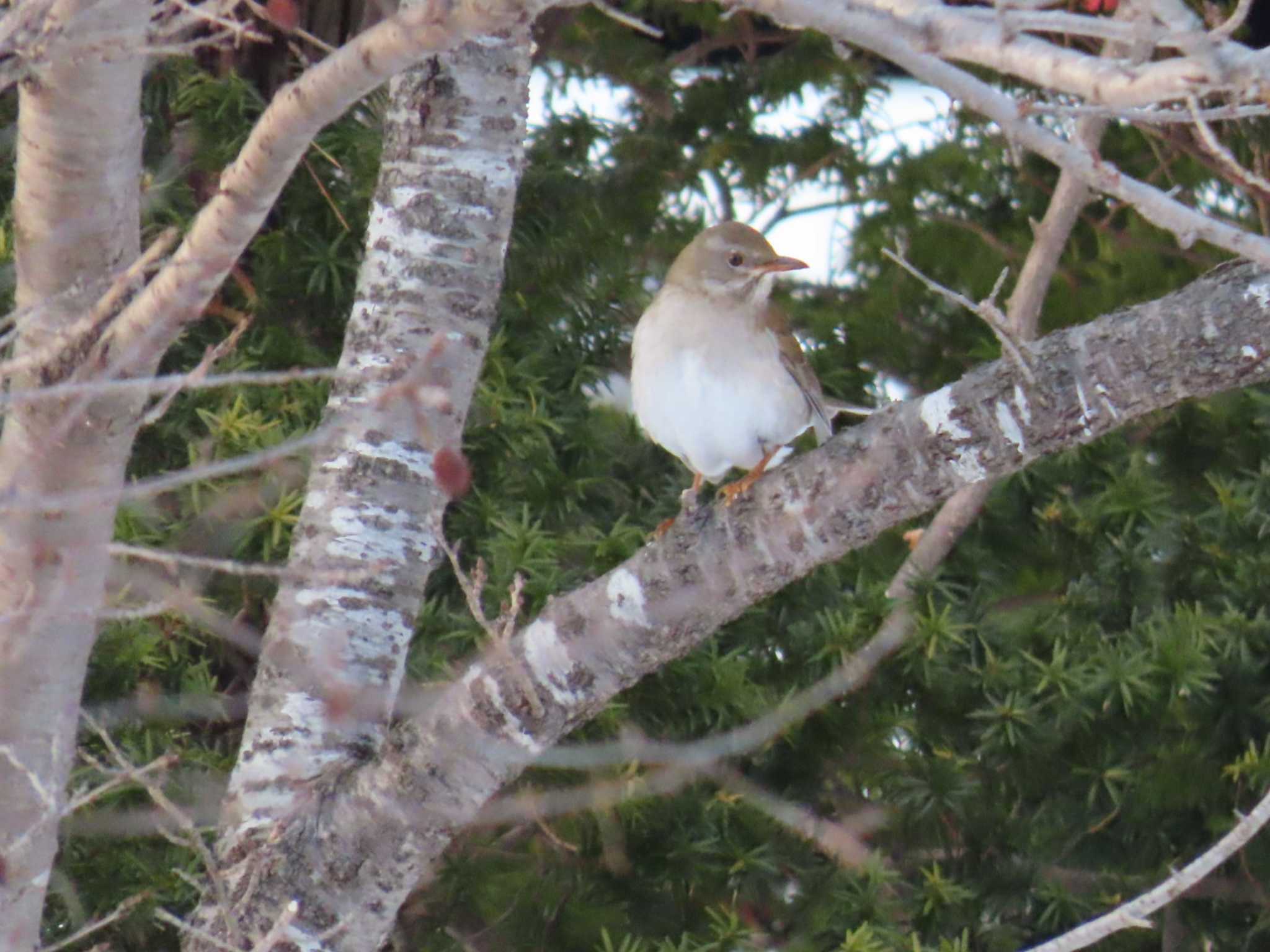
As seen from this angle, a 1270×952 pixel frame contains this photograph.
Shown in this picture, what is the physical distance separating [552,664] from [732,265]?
165 cm

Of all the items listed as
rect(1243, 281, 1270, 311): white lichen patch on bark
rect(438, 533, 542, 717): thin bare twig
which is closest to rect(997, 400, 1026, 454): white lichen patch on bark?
rect(1243, 281, 1270, 311): white lichen patch on bark

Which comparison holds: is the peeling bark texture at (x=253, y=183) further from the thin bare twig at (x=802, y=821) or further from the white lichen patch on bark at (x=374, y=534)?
the thin bare twig at (x=802, y=821)

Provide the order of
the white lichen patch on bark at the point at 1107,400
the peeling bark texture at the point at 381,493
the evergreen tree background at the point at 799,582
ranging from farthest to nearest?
the evergreen tree background at the point at 799,582, the peeling bark texture at the point at 381,493, the white lichen patch on bark at the point at 1107,400

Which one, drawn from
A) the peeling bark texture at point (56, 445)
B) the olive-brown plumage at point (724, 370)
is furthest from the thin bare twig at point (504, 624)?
the olive-brown plumage at point (724, 370)

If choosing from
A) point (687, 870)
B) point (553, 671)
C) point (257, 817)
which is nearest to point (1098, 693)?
point (687, 870)

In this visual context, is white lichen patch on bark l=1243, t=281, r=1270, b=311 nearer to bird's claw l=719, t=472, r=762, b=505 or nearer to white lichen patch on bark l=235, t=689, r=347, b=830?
bird's claw l=719, t=472, r=762, b=505

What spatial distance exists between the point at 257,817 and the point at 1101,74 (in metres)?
2.16

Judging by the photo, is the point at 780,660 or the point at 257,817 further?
the point at 780,660

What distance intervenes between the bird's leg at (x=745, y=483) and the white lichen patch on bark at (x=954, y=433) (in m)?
0.36

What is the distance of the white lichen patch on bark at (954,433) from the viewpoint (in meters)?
2.60

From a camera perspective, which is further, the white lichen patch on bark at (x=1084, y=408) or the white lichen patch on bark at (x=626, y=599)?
the white lichen patch on bark at (x=626, y=599)

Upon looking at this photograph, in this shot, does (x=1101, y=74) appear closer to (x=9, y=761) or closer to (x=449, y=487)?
(x=449, y=487)

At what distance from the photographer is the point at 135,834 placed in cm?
360

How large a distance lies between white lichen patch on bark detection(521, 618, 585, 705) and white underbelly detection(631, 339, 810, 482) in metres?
1.15
